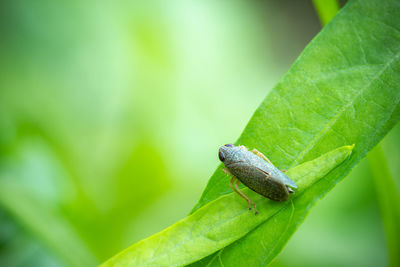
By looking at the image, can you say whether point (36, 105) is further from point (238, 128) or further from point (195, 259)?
point (195, 259)

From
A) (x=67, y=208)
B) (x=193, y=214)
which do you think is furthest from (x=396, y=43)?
(x=67, y=208)

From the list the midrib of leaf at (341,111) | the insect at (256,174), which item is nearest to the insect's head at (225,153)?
the insect at (256,174)

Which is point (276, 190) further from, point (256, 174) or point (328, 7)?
point (328, 7)

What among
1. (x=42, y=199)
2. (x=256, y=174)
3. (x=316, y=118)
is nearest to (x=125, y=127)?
(x=42, y=199)

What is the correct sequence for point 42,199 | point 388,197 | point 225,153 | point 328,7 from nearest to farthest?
1. point 328,7
2. point 388,197
3. point 225,153
4. point 42,199

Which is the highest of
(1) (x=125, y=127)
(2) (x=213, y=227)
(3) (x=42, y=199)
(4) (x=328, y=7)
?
(4) (x=328, y=7)

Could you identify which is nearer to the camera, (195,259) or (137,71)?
(195,259)

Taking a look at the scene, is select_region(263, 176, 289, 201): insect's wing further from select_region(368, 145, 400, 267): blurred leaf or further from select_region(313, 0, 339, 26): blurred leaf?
select_region(313, 0, 339, 26): blurred leaf
